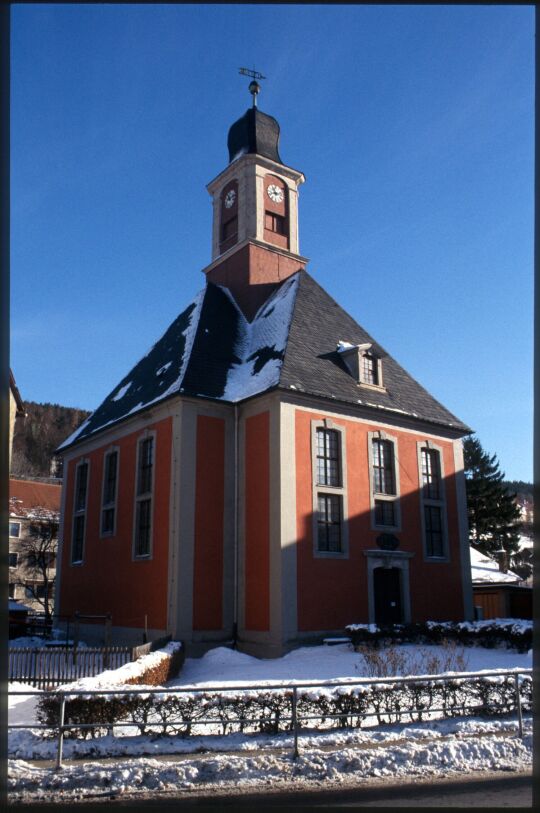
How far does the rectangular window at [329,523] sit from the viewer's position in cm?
2169

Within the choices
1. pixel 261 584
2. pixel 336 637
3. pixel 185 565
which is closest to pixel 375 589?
pixel 336 637

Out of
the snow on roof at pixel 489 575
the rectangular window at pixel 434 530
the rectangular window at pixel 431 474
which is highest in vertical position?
the rectangular window at pixel 431 474

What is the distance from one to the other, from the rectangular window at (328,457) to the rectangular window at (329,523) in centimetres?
55

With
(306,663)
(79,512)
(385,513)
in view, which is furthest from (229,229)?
(306,663)

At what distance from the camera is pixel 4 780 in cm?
Result: 306

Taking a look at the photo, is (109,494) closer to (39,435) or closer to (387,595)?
(387,595)

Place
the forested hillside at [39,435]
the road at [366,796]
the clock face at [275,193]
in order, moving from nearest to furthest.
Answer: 1. the road at [366,796]
2. the clock face at [275,193]
3. the forested hillside at [39,435]

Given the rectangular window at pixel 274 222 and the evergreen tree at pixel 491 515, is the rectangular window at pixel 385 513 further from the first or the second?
the evergreen tree at pixel 491 515

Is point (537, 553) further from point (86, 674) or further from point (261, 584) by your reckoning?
point (261, 584)

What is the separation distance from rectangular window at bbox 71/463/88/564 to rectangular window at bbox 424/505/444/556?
13896 millimetres

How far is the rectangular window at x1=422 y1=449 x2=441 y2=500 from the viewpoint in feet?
83.8

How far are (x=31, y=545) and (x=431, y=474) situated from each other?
35.9 m

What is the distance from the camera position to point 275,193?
3067 cm

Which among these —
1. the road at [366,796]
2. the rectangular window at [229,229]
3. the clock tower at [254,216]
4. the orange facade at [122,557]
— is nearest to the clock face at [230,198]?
the clock tower at [254,216]
